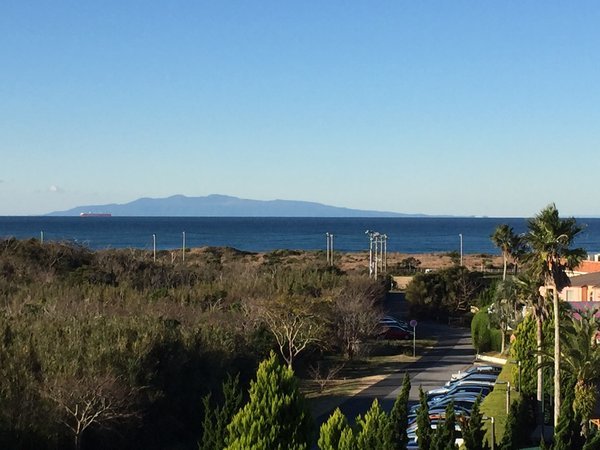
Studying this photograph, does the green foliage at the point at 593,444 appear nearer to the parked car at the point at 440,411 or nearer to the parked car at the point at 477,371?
the parked car at the point at 440,411

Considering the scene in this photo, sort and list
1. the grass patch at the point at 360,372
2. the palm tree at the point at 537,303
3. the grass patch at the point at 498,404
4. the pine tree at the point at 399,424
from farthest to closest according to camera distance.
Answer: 1. the grass patch at the point at 360,372
2. the palm tree at the point at 537,303
3. the grass patch at the point at 498,404
4. the pine tree at the point at 399,424

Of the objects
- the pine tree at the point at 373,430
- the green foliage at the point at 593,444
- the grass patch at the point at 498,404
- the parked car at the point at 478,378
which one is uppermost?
the pine tree at the point at 373,430

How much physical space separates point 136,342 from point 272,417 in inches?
433

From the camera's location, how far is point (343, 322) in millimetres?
42531

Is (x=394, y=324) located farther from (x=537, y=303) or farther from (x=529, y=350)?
(x=537, y=303)

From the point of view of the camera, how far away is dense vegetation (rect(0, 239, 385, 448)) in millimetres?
22875

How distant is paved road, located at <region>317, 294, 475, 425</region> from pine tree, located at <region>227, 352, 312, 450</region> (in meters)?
12.7

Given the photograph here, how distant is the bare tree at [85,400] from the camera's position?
22.5 m

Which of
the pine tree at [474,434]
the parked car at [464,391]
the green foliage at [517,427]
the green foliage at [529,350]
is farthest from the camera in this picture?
the green foliage at [529,350]

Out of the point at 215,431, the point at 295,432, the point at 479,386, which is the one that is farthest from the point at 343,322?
the point at 295,432

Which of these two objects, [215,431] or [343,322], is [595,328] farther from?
[343,322]

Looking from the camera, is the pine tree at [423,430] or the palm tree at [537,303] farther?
the palm tree at [537,303]

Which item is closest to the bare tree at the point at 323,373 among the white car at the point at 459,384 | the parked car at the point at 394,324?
the white car at the point at 459,384

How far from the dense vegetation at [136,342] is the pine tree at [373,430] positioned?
338 inches
